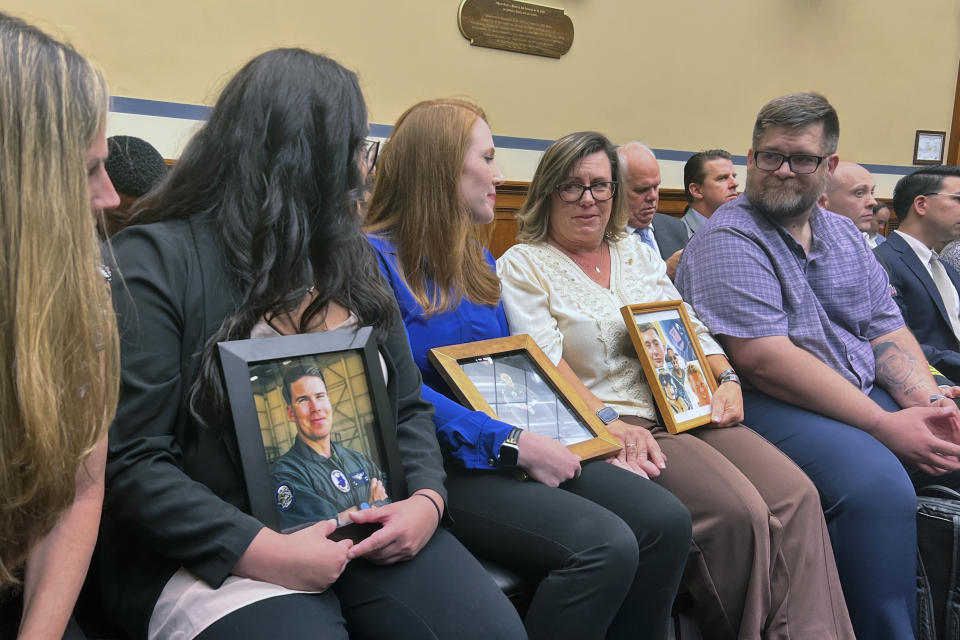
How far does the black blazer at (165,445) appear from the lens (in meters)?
1.22

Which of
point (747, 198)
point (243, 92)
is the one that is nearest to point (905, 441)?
point (747, 198)

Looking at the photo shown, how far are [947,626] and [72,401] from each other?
223 centimetres

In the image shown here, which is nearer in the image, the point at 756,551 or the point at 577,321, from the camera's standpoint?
the point at 756,551

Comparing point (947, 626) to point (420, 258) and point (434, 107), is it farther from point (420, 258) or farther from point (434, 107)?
point (434, 107)

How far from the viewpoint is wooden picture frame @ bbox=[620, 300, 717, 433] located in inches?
87.3

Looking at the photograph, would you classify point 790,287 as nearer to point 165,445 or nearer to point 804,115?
point 804,115

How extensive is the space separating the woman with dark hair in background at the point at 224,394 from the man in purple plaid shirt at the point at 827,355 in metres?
1.25

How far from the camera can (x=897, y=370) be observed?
2.61 metres

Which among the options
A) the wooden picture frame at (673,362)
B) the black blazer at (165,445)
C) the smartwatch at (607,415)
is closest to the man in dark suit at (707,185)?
the wooden picture frame at (673,362)

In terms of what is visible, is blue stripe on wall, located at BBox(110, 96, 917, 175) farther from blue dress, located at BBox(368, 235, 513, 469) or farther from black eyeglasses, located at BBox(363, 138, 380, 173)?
black eyeglasses, located at BBox(363, 138, 380, 173)

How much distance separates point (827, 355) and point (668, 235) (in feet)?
6.12

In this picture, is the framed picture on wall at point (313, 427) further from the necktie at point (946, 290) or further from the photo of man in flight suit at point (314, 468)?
the necktie at point (946, 290)

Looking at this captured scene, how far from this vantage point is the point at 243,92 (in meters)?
1.43

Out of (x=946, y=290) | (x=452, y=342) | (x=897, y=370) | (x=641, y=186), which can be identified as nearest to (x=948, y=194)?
(x=946, y=290)
